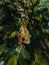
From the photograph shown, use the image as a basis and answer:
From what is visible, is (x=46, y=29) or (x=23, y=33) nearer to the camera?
(x=23, y=33)

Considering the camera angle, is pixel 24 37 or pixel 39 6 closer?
pixel 24 37

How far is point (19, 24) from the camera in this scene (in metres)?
0.93

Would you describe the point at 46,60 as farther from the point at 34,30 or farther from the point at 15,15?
the point at 15,15

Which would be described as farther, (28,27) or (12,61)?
(28,27)

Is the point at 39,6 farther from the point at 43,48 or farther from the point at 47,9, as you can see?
the point at 43,48

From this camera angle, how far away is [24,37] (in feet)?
2.79

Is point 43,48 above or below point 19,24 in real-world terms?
below

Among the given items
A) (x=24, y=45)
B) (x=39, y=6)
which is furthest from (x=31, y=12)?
(x=24, y=45)

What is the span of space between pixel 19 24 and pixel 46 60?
237 mm

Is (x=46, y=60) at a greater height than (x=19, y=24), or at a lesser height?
lesser

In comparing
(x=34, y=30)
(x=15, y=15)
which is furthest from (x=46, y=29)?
(x=15, y=15)

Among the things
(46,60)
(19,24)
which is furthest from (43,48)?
(19,24)

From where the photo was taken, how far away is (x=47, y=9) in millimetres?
917

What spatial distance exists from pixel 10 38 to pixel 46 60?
22cm
